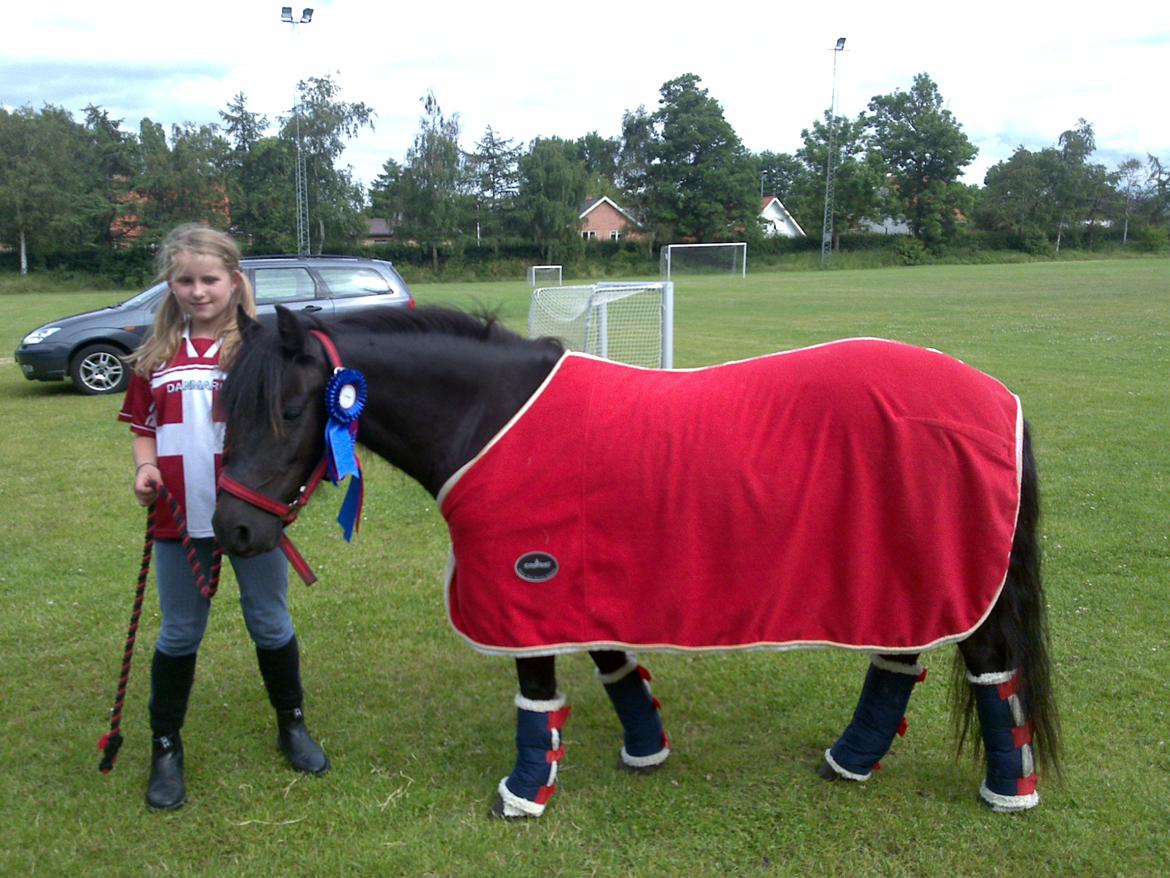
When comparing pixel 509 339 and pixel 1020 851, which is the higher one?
pixel 509 339

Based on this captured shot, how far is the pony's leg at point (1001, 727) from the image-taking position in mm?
2986

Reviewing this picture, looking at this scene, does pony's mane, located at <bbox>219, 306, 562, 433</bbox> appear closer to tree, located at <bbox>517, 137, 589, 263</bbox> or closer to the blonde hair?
the blonde hair

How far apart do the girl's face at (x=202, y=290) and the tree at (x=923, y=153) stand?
2653 inches

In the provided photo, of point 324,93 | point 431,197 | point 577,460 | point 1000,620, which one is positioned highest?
point 324,93

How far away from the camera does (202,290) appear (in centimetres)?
293

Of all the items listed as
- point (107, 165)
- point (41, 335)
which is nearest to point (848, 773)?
point (41, 335)

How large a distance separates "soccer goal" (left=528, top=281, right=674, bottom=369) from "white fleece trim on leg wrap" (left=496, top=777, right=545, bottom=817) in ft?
14.0

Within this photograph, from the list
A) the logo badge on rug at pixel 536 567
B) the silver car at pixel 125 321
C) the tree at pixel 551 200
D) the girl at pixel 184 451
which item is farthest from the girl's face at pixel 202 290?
the tree at pixel 551 200

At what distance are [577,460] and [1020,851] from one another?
1956 millimetres

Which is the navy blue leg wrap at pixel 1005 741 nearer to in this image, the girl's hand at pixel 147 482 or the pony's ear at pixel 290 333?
the pony's ear at pixel 290 333

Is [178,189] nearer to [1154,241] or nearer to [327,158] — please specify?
[327,158]

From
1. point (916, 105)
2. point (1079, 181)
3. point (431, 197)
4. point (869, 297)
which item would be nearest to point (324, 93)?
point (431, 197)

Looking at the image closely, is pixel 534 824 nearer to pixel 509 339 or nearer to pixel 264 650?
pixel 264 650

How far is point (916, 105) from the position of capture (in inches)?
2714
